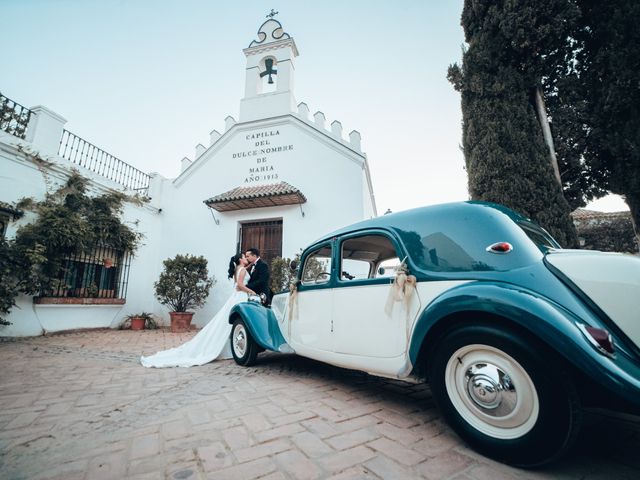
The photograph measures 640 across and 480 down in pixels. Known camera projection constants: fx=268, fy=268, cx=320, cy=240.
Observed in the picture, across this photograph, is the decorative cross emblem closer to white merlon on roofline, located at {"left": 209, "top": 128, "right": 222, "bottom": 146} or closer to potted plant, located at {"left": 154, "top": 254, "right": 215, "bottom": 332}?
white merlon on roofline, located at {"left": 209, "top": 128, "right": 222, "bottom": 146}

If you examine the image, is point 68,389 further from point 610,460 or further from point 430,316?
point 610,460

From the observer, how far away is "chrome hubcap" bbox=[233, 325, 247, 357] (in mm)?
3924

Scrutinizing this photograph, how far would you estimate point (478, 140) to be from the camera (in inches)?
240

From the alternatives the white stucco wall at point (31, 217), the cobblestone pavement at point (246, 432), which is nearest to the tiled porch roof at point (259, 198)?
the white stucco wall at point (31, 217)

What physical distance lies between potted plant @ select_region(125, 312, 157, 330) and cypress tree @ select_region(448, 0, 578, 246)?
32.0 feet

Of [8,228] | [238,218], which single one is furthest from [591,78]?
[8,228]

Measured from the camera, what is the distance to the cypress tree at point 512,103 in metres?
5.43

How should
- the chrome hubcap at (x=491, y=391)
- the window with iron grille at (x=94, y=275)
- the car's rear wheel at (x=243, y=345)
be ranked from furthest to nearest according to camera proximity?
the window with iron grille at (x=94, y=275)
the car's rear wheel at (x=243, y=345)
the chrome hubcap at (x=491, y=391)

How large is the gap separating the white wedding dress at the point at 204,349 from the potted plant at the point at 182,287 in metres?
3.61

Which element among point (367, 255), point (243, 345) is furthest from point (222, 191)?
point (367, 255)

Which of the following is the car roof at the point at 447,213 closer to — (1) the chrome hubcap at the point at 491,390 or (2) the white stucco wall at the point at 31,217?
(1) the chrome hubcap at the point at 491,390

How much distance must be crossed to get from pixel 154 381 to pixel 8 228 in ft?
20.1

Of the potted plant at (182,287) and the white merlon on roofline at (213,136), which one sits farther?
the white merlon on roofline at (213,136)

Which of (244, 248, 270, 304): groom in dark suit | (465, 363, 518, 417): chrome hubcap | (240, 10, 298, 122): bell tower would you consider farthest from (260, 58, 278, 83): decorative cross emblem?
(465, 363, 518, 417): chrome hubcap
